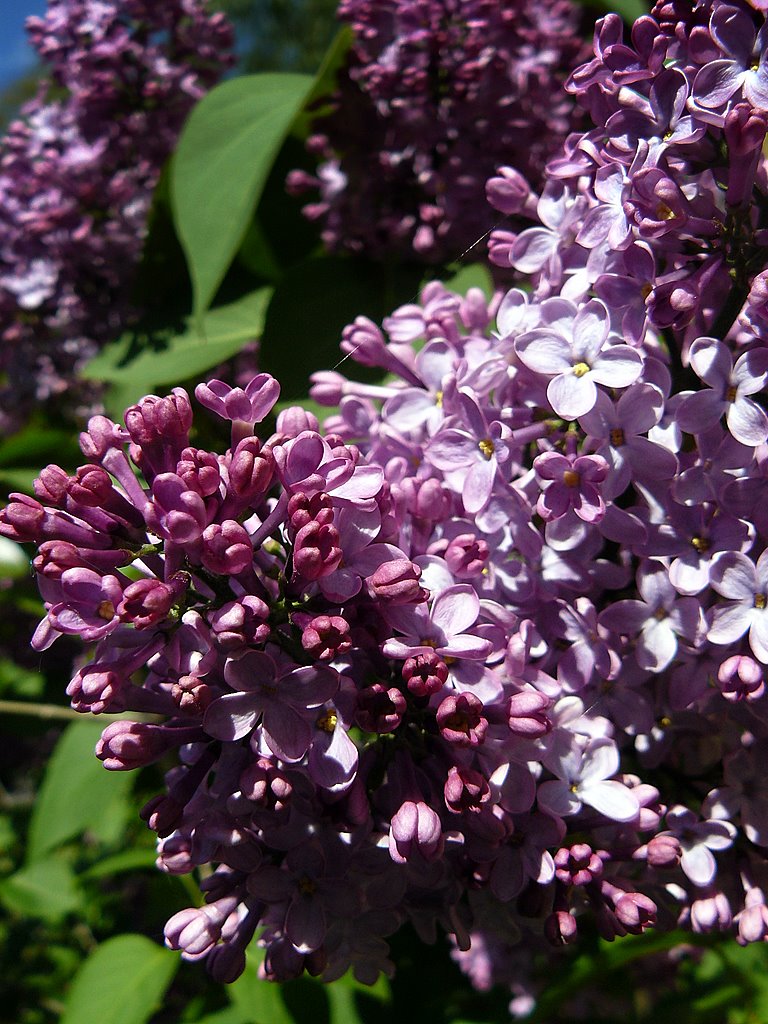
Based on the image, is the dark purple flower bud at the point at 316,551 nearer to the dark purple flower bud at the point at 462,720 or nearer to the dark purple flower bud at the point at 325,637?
the dark purple flower bud at the point at 325,637

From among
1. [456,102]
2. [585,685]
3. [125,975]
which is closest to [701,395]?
[585,685]

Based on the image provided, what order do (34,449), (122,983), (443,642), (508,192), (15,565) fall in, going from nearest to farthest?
(443,642)
(508,192)
(122,983)
(34,449)
(15,565)

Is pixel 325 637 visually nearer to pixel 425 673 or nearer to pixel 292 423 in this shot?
pixel 425 673

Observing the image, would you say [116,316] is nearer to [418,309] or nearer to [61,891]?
[418,309]

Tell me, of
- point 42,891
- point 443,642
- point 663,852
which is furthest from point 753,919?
point 42,891

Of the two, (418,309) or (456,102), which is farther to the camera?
(456,102)

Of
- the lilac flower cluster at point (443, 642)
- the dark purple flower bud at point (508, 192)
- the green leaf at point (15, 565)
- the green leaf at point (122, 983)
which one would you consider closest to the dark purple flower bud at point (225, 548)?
the lilac flower cluster at point (443, 642)
